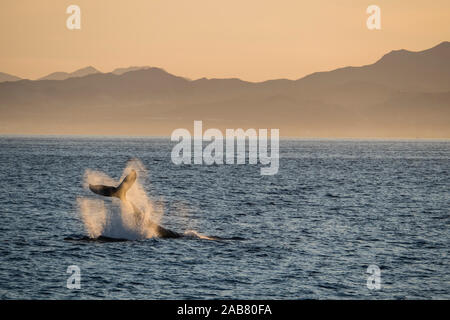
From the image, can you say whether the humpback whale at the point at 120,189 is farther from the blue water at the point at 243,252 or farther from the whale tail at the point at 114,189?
the blue water at the point at 243,252

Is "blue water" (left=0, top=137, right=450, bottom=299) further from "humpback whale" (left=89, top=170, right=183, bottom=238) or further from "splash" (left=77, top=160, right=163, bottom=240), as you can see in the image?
"humpback whale" (left=89, top=170, right=183, bottom=238)

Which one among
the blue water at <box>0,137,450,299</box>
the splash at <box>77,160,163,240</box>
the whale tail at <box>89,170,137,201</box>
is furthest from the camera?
the splash at <box>77,160,163,240</box>

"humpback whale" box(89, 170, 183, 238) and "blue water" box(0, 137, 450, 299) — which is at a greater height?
"humpback whale" box(89, 170, 183, 238)

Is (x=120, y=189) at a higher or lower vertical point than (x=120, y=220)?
higher

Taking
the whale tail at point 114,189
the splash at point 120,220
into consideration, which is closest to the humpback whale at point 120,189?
the whale tail at point 114,189

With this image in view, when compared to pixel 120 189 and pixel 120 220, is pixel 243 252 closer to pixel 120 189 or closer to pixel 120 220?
pixel 120 189

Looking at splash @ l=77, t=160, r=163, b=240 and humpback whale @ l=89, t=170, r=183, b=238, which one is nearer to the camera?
humpback whale @ l=89, t=170, r=183, b=238

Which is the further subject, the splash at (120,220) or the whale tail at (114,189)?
the splash at (120,220)

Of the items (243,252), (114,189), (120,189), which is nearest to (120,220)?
(120,189)

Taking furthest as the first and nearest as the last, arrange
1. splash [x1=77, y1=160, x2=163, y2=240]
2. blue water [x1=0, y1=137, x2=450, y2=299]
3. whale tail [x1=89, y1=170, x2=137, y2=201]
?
splash [x1=77, y1=160, x2=163, y2=240] < whale tail [x1=89, y1=170, x2=137, y2=201] < blue water [x1=0, y1=137, x2=450, y2=299]

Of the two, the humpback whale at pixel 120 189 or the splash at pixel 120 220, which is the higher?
the humpback whale at pixel 120 189

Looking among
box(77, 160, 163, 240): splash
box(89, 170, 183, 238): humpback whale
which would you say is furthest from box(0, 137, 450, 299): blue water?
box(89, 170, 183, 238): humpback whale

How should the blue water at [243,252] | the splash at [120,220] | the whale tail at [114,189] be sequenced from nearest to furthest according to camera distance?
the blue water at [243,252], the whale tail at [114,189], the splash at [120,220]
